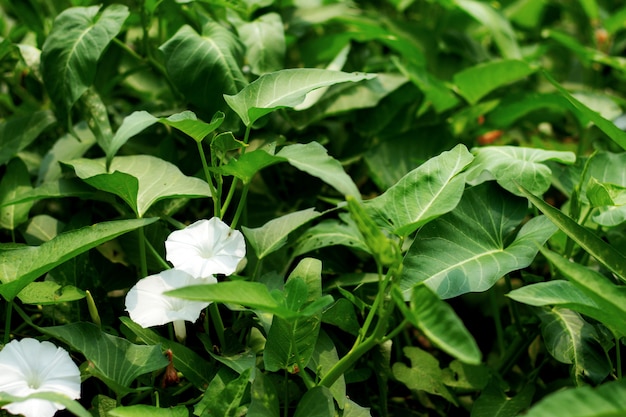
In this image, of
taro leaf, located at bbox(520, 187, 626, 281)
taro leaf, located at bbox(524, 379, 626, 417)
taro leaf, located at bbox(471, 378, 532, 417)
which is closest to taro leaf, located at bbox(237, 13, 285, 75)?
taro leaf, located at bbox(520, 187, 626, 281)

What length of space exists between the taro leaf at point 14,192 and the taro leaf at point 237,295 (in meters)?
0.55

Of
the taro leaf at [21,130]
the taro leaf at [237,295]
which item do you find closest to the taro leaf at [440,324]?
the taro leaf at [237,295]

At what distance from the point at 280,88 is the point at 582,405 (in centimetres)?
57

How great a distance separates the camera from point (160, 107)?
129 cm

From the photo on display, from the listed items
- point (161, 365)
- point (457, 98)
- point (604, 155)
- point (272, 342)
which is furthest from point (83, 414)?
point (457, 98)

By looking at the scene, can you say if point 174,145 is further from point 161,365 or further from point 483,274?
point 483,274

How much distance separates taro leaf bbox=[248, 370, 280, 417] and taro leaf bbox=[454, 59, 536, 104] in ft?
2.84

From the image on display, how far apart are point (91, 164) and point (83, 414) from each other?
484mm

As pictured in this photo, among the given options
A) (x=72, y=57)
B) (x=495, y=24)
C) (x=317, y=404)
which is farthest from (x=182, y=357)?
(x=495, y=24)

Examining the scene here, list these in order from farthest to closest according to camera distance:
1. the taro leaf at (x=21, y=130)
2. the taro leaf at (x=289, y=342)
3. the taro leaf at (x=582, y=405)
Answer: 1. the taro leaf at (x=21, y=130)
2. the taro leaf at (x=289, y=342)
3. the taro leaf at (x=582, y=405)

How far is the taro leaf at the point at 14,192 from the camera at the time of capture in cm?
109

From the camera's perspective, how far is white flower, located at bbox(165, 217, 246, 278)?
799 mm

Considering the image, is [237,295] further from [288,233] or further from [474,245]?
[474,245]

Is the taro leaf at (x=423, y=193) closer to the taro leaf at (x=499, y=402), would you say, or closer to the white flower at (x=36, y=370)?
the taro leaf at (x=499, y=402)
